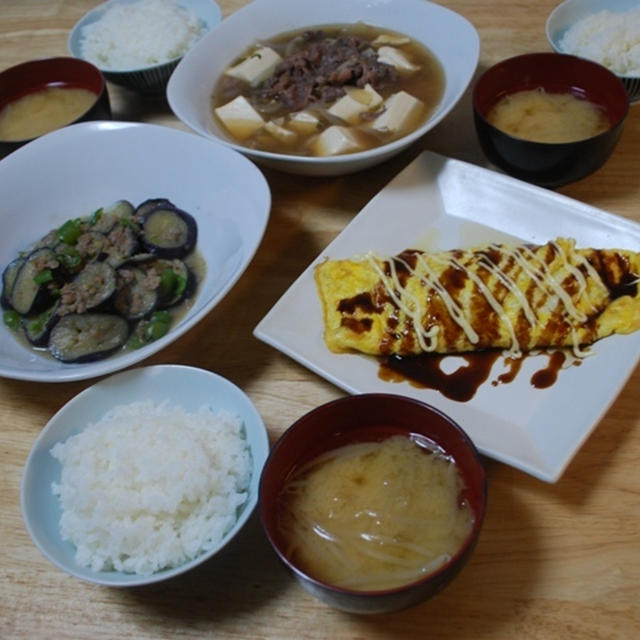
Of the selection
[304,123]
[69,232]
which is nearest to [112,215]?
[69,232]

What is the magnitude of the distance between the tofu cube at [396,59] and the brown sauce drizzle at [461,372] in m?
1.40

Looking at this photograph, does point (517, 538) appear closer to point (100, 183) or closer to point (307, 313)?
point (307, 313)

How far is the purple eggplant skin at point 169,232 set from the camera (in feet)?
7.54

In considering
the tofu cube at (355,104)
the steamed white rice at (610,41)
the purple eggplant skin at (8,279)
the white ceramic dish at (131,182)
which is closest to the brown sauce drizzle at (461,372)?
the white ceramic dish at (131,182)

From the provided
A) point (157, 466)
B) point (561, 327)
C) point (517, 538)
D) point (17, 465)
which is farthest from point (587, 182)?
point (17, 465)

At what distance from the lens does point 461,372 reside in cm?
189

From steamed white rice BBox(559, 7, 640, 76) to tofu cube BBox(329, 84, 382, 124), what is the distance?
816 millimetres

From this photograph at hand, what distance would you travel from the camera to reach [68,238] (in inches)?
92.1

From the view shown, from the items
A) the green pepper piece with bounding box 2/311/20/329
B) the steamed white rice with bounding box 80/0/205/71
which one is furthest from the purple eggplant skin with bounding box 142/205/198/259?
the steamed white rice with bounding box 80/0/205/71

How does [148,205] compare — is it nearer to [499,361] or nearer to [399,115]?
[399,115]

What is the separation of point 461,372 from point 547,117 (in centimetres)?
112

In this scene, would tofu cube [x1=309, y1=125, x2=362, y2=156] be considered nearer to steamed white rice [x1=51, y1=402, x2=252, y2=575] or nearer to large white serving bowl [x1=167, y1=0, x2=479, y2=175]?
large white serving bowl [x1=167, y1=0, x2=479, y2=175]

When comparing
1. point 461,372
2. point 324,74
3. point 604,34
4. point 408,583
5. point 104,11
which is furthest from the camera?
point 104,11

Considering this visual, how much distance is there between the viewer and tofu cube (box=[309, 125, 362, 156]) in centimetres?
241
